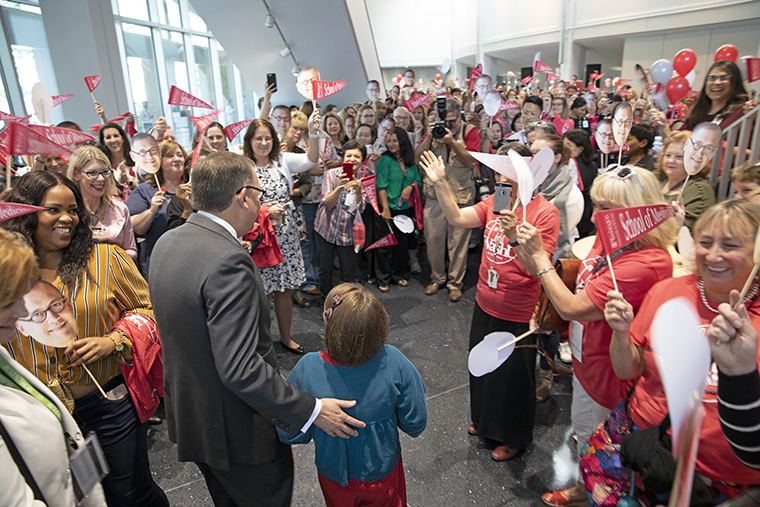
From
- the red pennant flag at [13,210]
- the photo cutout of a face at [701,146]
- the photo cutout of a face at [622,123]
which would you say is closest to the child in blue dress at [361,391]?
the red pennant flag at [13,210]

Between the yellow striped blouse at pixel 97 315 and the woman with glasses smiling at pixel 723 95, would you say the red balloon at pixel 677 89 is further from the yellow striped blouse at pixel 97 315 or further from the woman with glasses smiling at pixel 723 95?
the yellow striped blouse at pixel 97 315

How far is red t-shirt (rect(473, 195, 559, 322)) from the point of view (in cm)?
199

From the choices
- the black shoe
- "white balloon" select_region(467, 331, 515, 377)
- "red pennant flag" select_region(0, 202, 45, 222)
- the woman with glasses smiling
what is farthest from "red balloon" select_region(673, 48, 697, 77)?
"red pennant flag" select_region(0, 202, 45, 222)

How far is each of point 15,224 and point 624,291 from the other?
203cm

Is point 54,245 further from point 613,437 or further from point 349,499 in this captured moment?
point 613,437

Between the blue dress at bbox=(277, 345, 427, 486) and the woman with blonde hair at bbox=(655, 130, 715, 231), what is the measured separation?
2.04m

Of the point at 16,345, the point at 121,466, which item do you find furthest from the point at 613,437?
the point at 16,345

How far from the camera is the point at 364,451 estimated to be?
54.4 inches

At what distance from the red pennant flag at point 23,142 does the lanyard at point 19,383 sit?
134cm

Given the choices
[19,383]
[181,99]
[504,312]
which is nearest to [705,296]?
Answer: [504,312]

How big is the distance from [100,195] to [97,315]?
1.06 meters

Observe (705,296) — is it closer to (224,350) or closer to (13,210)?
(224,350)

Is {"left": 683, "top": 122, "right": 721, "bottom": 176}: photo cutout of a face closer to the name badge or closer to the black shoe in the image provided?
the name badge

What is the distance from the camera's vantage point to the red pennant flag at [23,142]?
6.04 feet
